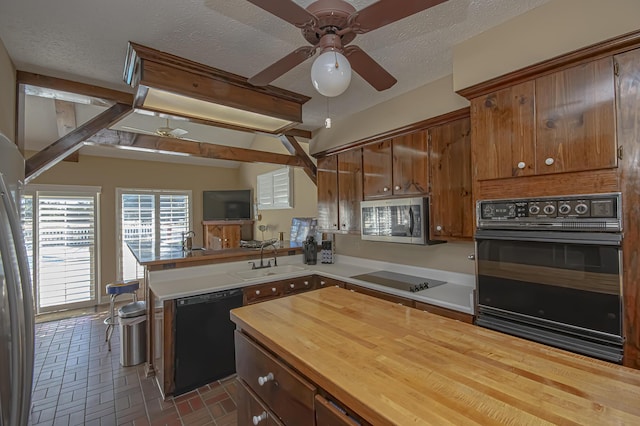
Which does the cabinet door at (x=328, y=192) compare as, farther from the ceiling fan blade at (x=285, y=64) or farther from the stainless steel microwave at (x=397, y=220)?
the ceiling fan blade at (x=285, y=64)

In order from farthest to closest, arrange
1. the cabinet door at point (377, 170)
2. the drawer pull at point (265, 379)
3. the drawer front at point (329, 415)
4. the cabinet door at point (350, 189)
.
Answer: the cabinet door at point (350, 189), the cabinet door at point (377, 170), the drawer pull at point (265, 379), the drawer front at point (329, 415)

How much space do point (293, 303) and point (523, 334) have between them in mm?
1317

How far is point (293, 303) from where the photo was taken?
163 cm

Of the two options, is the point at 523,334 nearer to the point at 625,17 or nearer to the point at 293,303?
the point at 293,303

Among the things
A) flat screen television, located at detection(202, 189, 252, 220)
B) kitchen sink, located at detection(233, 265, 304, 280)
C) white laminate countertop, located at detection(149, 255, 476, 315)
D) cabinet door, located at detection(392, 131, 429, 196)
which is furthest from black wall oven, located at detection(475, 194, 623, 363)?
flat screen television, located at detection(202, 189, 252, 220)

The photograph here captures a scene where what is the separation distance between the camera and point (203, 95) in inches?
87.4

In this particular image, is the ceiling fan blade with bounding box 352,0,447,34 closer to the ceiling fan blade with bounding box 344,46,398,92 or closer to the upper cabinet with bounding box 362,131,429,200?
the ceiling fan blade with bounding box 344,46,398,92

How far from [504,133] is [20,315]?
8.12 ft

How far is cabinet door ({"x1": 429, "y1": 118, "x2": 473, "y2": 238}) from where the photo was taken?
228 centimetres

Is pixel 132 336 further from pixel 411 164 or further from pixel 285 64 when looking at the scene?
pixel 411 164

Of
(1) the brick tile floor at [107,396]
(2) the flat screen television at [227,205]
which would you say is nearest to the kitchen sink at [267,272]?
(1) the brick tile floor at [107,396]

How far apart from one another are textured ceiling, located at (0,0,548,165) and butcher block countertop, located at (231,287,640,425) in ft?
5.45

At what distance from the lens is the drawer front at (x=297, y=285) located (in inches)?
122

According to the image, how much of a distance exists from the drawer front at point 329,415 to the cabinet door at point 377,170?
2228mm
